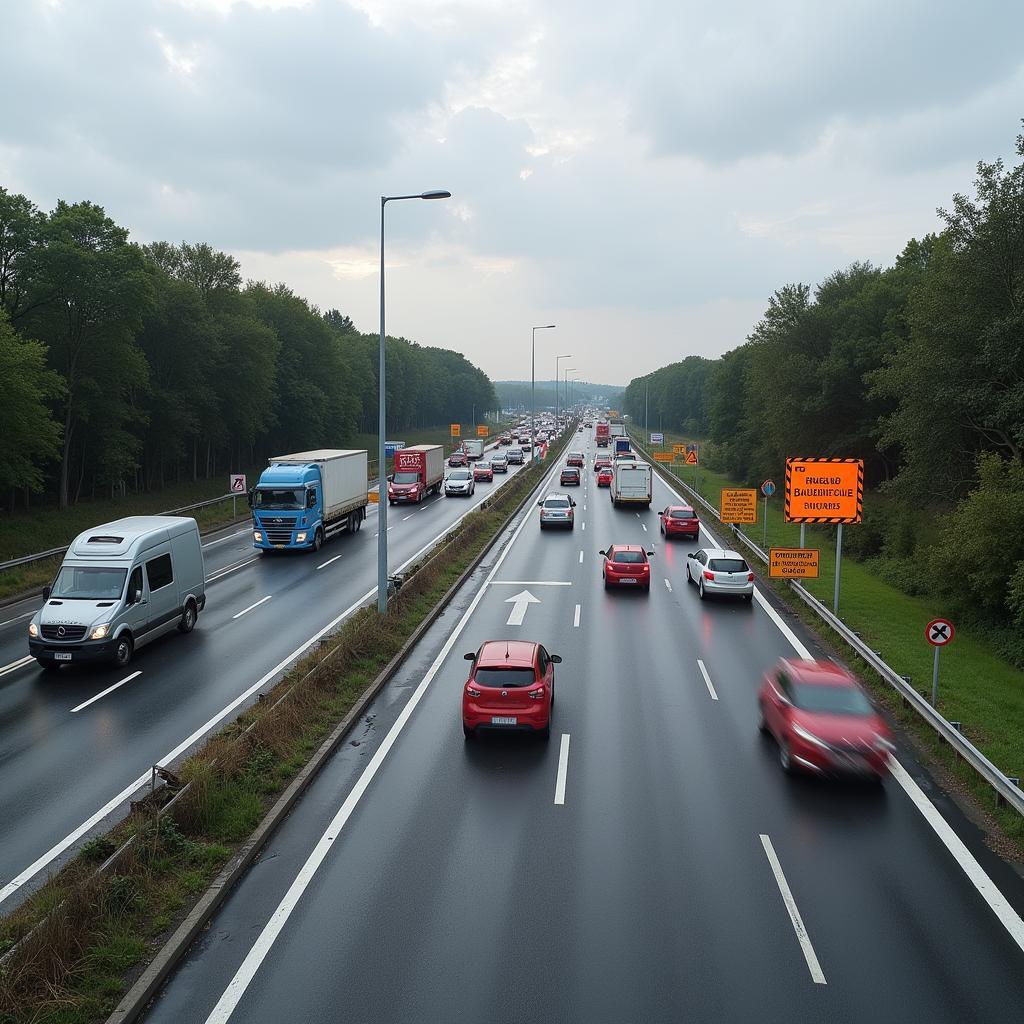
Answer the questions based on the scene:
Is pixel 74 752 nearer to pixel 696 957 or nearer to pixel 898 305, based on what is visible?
pixel 696 957

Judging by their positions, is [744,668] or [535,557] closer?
[744,668]

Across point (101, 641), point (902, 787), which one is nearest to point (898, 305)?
Result: point (902, 787)

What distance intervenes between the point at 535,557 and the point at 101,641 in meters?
18.3

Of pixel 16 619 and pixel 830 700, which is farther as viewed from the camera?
pixel 16 619

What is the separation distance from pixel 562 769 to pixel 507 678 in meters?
1.74

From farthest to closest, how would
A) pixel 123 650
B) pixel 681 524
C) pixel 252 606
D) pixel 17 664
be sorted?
pixel 681 524 → pixel 252 606 → pixel 17 664 → pixel 123 650

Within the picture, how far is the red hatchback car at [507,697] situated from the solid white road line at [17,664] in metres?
10.8

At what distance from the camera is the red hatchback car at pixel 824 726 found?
12.1m

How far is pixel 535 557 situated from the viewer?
109 ft

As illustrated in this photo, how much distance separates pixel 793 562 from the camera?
25375mm

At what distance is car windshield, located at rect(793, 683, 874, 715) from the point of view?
42.3 feet

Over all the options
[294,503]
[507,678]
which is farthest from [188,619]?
[294,503]

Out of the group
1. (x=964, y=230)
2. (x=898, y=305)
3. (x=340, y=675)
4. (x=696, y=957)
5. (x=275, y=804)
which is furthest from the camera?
(x=898, y=305)

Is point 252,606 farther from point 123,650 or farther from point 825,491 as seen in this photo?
point 825,491
